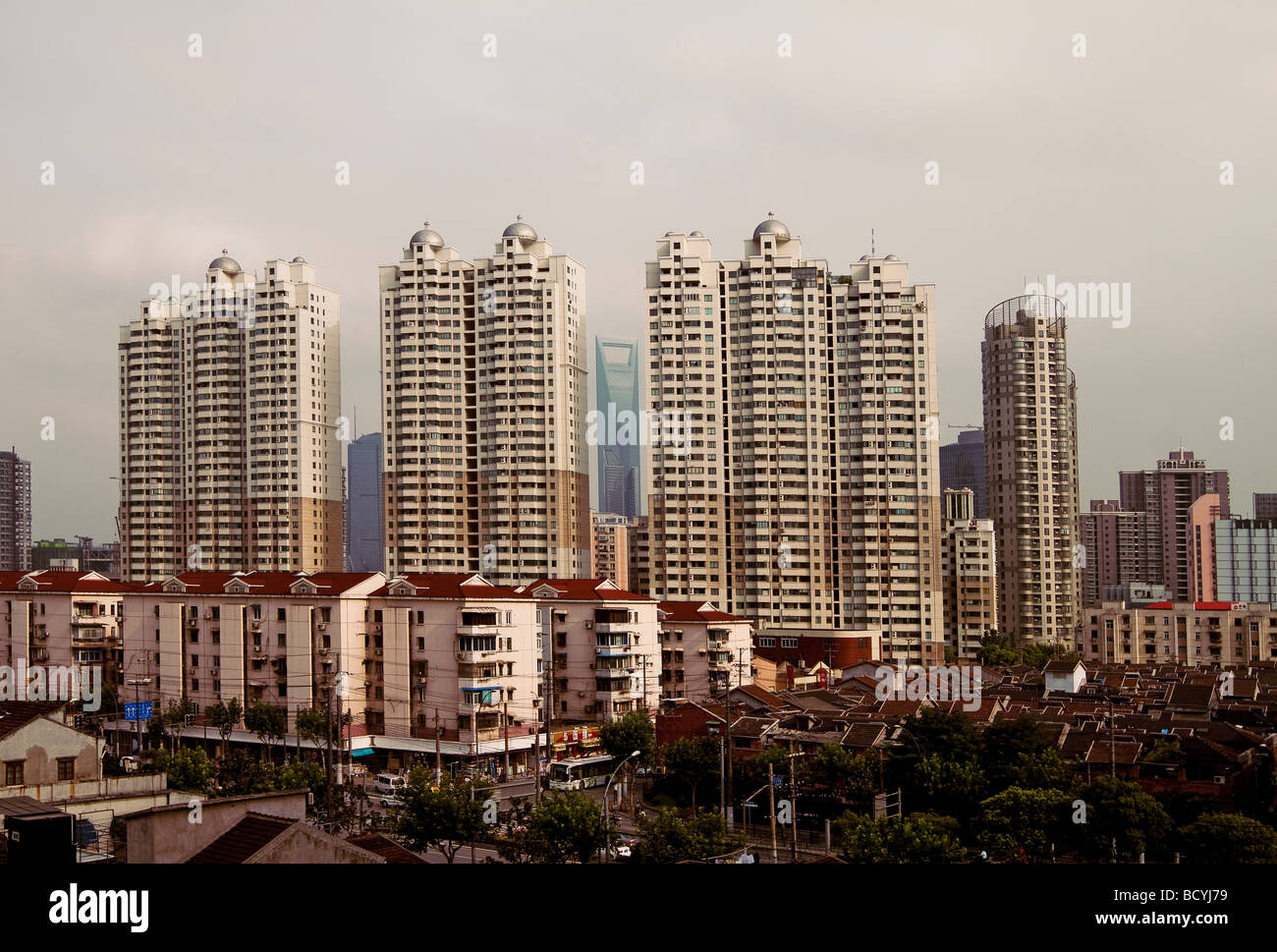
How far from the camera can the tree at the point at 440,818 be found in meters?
10.6

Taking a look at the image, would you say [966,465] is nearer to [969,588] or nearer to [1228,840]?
[969,588]

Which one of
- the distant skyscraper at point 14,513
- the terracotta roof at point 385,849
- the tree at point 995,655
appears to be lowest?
the tree at point 995,655

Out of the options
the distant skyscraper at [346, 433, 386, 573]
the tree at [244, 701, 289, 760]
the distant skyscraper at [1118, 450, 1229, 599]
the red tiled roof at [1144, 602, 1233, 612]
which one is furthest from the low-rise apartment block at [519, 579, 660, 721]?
the distant skyscraper at [346, 433, 386, 573]

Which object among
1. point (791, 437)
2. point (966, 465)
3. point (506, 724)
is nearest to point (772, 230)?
point (791, 437)

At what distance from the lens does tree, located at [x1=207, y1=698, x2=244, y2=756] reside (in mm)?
17766

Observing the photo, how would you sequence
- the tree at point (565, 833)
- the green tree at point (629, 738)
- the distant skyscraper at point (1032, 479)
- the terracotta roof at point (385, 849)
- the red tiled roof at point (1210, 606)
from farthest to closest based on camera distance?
the distant skyscraper at point (1032, 479) < the red tiled roof at point (1210, 606) < the green tree at point (629, 738) < the tree at point (565, 833) < the terracotta roof at point (385, 849)

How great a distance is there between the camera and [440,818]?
10641mm

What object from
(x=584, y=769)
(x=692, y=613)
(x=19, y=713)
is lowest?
(x=584, y=769)

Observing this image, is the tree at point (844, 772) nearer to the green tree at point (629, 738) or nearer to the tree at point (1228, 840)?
the green tree at point (629, 738)

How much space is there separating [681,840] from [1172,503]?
42.7m

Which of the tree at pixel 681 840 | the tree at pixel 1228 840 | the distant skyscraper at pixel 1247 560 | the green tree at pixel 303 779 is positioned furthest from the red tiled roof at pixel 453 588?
the distant skyscraper at pixel 1247 560

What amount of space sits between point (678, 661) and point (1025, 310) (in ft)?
80.6

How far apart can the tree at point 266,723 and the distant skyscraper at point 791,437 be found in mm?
13902

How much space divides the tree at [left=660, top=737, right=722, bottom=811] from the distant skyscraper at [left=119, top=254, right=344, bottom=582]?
22.3m
